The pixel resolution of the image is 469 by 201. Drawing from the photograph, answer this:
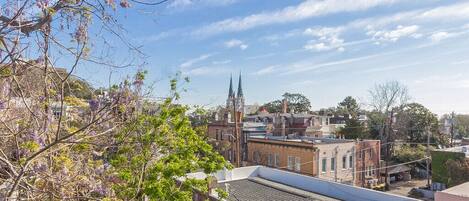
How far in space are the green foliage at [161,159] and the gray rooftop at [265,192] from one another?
2862 millimetres

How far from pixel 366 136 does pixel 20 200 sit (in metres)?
41.7

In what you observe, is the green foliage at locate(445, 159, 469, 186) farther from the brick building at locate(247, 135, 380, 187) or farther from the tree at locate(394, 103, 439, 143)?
the tree at locate(394, 103, 439, 143)

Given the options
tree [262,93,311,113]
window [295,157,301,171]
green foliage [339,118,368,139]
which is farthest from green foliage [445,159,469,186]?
tree [262,93,311,113]

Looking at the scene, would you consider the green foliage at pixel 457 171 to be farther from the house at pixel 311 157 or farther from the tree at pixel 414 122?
the tree at pixel 414 122

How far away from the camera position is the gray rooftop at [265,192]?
12.4 m

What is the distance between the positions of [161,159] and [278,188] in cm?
565

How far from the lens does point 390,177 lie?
33.4 meters

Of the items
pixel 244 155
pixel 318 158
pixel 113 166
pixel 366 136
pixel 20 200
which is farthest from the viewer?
pixel 366 136

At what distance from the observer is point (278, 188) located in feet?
45.2

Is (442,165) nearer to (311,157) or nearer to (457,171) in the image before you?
(457,171)

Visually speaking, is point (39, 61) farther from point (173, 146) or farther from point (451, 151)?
point (451, 151)

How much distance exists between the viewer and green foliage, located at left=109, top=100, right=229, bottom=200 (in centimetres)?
849

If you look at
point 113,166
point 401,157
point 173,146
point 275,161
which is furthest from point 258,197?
point 401,157

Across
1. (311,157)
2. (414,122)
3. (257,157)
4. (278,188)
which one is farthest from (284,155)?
(414,122)
